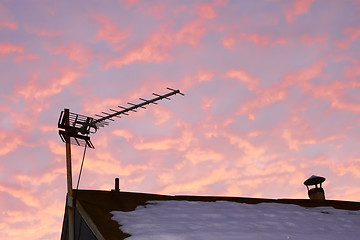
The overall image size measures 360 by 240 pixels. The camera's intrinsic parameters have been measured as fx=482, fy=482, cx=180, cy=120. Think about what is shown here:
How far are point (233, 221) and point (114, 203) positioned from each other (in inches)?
137

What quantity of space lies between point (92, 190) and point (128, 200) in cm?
112

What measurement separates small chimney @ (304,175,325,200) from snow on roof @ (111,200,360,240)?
13.5ft

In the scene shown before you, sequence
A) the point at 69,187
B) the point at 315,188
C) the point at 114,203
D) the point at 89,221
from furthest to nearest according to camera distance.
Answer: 1. the point at 315,188
2. the point at 114,203
3. the point at 69,187
4. the point at 89,221

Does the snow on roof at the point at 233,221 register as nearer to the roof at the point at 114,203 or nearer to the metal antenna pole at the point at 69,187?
the roof at the point at 114,203

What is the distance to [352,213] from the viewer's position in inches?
651

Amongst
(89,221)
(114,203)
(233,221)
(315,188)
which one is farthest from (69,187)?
(315,188)

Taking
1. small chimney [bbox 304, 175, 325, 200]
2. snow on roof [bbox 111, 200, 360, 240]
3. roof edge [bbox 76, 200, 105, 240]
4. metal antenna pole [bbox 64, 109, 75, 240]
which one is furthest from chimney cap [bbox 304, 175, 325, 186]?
roof edge [bbox 76, 200, 105, 240]

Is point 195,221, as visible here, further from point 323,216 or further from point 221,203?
point 323,216

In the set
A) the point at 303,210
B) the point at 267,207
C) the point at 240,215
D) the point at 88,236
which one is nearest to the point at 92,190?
the point at 88,236

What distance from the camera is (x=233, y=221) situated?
13.4m

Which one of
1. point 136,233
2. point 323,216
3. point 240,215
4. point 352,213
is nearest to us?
point 136,233

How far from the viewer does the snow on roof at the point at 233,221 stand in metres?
11.8

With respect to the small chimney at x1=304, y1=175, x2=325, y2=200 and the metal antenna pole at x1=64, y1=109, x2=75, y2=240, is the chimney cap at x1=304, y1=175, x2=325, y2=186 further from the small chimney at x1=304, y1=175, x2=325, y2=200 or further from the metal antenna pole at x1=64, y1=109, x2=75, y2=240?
the metal antenna pole at x1=64, y1=109, x2=75, y2=240

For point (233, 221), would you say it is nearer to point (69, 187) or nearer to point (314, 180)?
point (69, 187)
